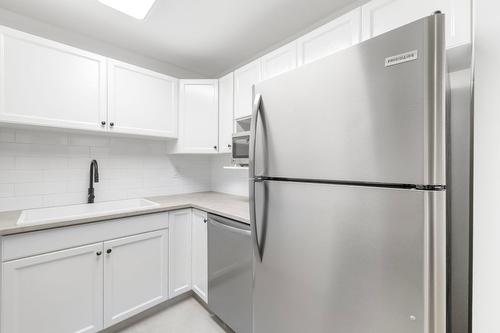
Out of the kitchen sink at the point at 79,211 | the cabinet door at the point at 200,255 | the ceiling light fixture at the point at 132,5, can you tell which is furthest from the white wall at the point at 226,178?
the ceiling light fixture at the point at 132,5

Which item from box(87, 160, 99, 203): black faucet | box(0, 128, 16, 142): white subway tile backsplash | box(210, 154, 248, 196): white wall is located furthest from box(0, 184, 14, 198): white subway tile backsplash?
box(210, 154, 248, 196): white wall

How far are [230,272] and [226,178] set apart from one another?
4.32 feet

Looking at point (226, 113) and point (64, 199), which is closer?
point (64, 199)

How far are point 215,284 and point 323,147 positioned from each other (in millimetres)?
1379

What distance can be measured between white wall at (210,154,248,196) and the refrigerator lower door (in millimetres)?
1322

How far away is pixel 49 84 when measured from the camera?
1.62 metres

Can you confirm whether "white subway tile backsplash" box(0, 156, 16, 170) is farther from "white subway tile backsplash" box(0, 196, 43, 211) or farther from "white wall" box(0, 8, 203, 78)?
"white wall" box(0, 8, 203, 78)

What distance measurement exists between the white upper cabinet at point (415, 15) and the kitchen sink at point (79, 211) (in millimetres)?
1958

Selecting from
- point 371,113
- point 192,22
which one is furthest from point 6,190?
point 371,113

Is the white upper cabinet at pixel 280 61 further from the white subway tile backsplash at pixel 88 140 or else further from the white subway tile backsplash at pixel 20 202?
the white subway tile backsplash at pixel 20 202

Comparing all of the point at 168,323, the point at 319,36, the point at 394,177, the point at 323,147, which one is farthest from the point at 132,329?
the point at 319,36

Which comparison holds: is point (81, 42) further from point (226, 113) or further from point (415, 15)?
point (415, 15)

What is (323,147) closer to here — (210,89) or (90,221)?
(90,221)

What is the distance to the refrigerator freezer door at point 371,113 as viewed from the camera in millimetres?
659
